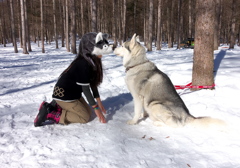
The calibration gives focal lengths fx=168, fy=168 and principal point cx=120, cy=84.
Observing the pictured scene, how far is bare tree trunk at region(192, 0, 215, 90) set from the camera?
4.30 metres

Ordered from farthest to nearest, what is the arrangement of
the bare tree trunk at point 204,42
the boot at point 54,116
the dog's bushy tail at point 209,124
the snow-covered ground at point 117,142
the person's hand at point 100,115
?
the bare tree trunk at point 204,42
the person's hand at point 100,115
the boot at point 54,116
the dog's bushy tail at point 209,124
the snow-covered ground at point 117,142

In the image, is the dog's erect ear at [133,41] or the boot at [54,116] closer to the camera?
the boot at [54,116]

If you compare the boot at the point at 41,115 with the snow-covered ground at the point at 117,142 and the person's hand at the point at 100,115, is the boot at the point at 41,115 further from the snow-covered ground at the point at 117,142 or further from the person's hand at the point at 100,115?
the person's hand at the point at 100,115

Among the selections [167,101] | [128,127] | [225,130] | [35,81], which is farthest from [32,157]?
[35,81]

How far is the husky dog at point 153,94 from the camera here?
9.52 ft

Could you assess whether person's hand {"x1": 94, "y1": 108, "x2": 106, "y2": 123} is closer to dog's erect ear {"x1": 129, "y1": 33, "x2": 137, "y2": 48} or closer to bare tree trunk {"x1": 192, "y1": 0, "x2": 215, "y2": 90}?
dog's erect ear {"x1": 129, "y1": 33, "x2": 137, "y2": 48}

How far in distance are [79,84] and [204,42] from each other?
3480 mm

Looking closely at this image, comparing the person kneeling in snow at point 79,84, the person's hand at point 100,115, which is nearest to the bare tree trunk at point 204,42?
the person kneeling in snow at point 79,84

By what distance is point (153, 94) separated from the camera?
3057 mm

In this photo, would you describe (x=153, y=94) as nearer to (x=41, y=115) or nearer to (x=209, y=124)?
(x=209, y=124)

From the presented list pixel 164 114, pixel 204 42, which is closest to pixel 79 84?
pixel 164 114

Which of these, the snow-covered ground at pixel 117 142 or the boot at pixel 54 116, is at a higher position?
the boot at pixel 54 116

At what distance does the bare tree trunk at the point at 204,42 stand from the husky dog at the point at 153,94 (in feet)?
6.37

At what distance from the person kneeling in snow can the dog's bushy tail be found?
161 centimetres
